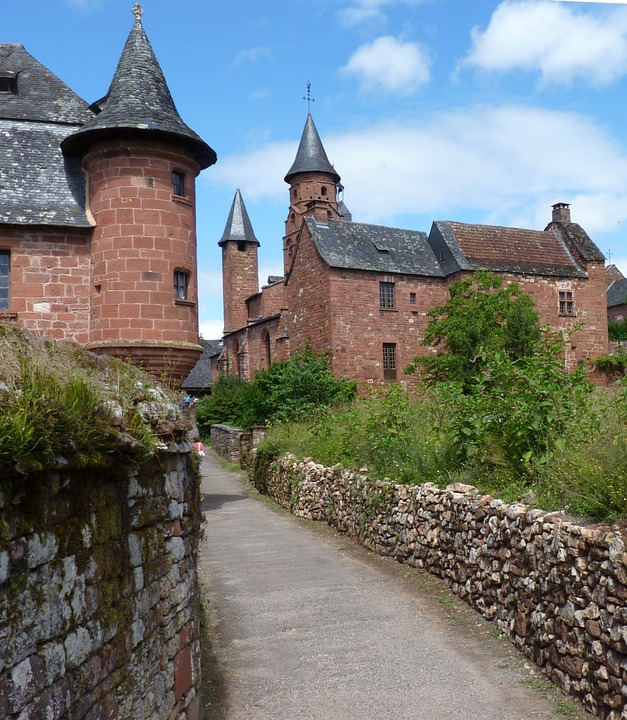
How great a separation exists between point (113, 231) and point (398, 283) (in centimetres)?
1930

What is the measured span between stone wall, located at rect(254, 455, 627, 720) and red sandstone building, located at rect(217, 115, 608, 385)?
68.9ft

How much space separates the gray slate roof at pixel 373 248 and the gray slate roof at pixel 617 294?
31880mm

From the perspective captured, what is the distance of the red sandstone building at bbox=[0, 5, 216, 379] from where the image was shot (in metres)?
17.0

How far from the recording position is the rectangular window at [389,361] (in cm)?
3370

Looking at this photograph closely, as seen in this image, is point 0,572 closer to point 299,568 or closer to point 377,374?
point 299,568

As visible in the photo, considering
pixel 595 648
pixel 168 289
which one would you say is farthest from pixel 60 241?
pixel 595 648

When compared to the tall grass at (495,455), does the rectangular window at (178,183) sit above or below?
above

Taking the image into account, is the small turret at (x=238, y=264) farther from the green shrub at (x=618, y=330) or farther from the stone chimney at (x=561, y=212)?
the green shrub at (x=618, y=330)

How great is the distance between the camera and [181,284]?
698 inches

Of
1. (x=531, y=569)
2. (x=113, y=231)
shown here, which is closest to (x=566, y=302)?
(x=113, y=231)

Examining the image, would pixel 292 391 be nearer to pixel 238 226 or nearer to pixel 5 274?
pixel 5 274

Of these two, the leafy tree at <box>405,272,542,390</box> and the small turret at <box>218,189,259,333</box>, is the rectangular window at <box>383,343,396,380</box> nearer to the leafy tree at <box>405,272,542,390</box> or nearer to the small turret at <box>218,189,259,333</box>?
the leafy tree at <box>405,272,542,390</box>

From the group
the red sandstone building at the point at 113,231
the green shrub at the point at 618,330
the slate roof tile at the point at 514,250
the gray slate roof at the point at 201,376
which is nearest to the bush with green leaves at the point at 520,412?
the red sandstone building at the point at 113,231

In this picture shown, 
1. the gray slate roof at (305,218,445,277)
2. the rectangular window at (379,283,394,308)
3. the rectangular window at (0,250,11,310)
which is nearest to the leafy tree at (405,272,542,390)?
the rectangular window at (379,283,394,308)
